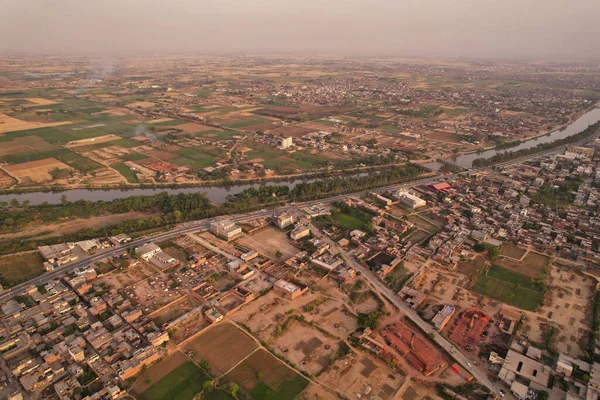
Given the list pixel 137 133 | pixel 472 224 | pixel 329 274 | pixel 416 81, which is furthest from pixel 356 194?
pixel 416 81

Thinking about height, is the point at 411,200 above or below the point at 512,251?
above

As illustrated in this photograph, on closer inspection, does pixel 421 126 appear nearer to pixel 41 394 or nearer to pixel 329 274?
pixel 329 274

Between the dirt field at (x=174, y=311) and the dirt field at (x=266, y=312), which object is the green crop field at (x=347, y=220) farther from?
the dirt field at (x=174, y=311)

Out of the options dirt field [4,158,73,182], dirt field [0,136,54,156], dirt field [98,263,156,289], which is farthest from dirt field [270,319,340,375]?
dirt field [0,136,54,156]

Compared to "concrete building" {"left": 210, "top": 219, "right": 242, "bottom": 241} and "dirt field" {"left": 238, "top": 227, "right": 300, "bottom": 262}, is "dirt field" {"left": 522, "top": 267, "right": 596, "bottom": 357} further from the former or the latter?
"concrete building" {"left": 210, "top": 219, "right": 242, "bottom": 241}

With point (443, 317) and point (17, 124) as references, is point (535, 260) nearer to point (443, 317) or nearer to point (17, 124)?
point (443, 317)

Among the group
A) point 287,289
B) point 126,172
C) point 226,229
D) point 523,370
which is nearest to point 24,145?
point 126,172

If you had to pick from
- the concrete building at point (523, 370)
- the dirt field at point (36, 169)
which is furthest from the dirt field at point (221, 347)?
the dirt field at point (36, 169)
